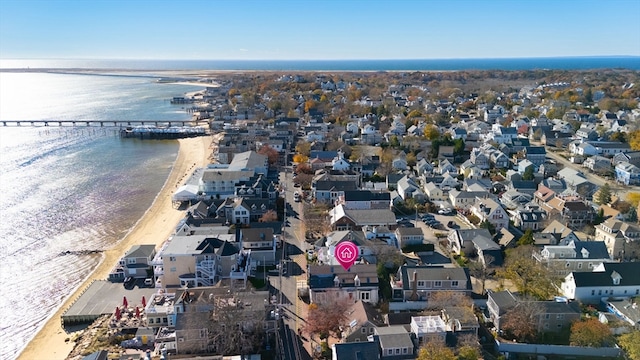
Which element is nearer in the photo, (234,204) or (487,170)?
(234,204)

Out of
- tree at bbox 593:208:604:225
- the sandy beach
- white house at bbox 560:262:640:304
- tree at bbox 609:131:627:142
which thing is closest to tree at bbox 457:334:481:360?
white house at bbox 560:262:640:304

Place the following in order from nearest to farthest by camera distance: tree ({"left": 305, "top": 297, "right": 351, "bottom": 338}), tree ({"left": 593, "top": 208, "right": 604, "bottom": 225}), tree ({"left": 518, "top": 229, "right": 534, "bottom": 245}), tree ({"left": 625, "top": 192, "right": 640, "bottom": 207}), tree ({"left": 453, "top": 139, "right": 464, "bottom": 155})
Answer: tree ({"left": 305, "top": 297, "right": 351, "bottom": 338}) < tree ({"left": 518, "top": 229, "right": 534, "bottom": 245}) < tree ({"left": 593, "top": 208, "right": 604, "bottom": 225}) < tree ({"left": 625, "top": 192, "right": 640, "bottom": 207}) < tree ({"left": 453, "top": 139, "right": 464, "bottom": 155})

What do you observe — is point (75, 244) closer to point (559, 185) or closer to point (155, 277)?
point (155, 277)

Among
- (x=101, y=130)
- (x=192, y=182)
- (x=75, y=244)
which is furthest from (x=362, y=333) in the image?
(x=101, y=130)

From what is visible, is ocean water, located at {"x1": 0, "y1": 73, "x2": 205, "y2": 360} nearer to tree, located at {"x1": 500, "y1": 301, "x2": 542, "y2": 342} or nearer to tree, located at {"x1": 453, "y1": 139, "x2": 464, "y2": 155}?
tree, located at {"x1": 500, "y1": 301, "x2": 542, "y2": 342}

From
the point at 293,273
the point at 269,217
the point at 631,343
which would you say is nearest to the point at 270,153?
the point at 269,217

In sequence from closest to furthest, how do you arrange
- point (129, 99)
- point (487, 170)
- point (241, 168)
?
1. point (241, 168)
2. point (487, 170)
3. point (129, 99)
